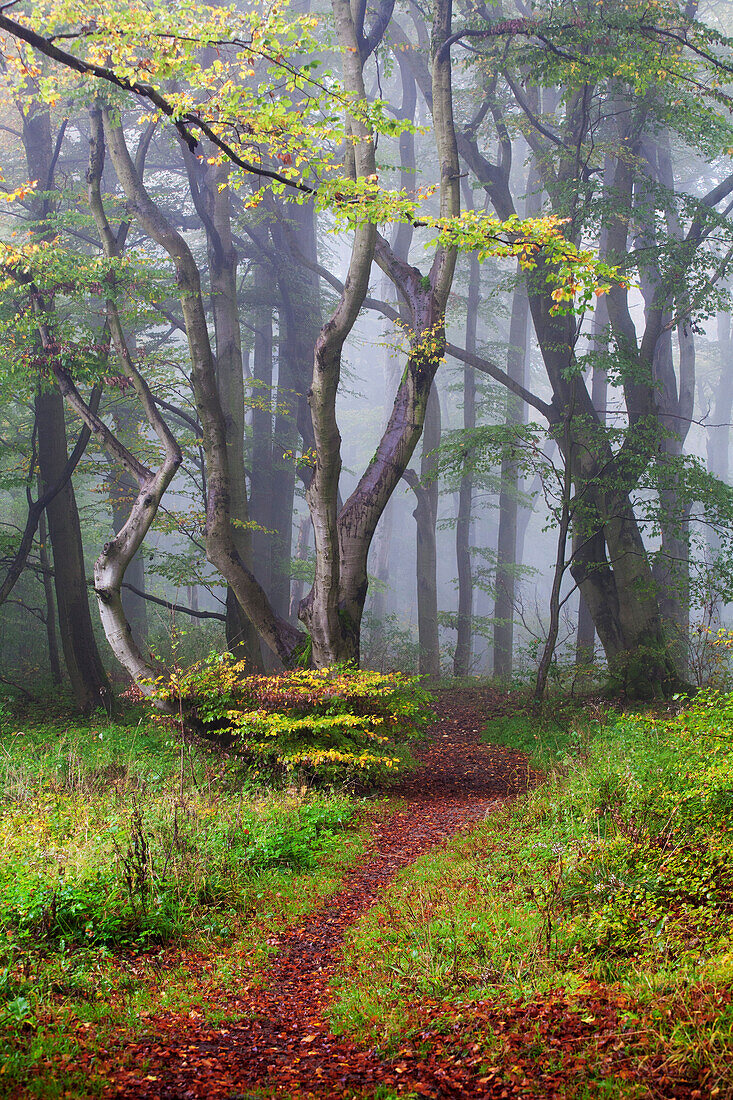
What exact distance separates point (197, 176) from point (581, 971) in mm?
14119

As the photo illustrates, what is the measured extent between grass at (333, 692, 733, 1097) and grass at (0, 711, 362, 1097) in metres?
0.73

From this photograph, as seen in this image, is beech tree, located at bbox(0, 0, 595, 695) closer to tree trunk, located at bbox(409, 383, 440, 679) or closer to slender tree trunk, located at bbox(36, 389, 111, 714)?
slender tree trunk, located at bbox(36, 389, 111, 714)

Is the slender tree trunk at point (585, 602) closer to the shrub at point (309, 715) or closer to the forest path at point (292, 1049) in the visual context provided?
the shrub at point (309, 715)

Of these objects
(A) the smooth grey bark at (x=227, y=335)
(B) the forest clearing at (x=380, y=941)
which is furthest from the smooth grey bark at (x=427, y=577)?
(B) the forest clearing at (x=380, y=941)

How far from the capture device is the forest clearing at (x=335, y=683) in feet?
9.59

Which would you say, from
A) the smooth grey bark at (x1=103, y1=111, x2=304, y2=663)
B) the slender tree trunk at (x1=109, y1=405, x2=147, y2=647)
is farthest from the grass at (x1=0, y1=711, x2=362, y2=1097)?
the slender tree trunk at (x1=109, y1=405, x2=147, y2=647)

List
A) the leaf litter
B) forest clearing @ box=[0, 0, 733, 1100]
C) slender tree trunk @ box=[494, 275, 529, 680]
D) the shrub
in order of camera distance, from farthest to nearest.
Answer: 1. slender tree trunk @ box=[494, 275, 529, 680]
2. the shrub
3. forest clearing @ box=[0, 0, 733, 1100]
4. the leaf litter

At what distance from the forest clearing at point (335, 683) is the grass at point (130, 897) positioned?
23 millimetres

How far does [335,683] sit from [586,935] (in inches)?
174

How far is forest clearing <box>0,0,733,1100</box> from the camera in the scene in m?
2.92

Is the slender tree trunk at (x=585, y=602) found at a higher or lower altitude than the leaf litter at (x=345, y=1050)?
higher

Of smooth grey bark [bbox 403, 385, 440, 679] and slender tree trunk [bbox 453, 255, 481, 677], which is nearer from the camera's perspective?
smooth grey bark [bbox 403, 385, 440, 679]

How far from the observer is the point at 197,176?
13.4 m

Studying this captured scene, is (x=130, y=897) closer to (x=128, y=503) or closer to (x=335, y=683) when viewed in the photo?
(x=335, y=683)
